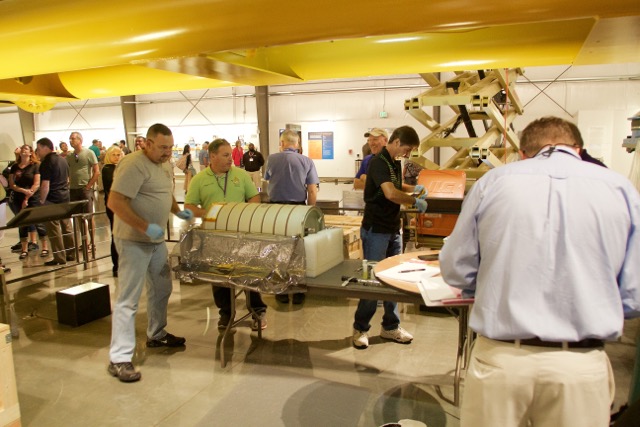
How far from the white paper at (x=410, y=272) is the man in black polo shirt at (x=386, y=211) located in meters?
0.80

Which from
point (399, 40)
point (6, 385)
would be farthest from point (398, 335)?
point (6, 385)

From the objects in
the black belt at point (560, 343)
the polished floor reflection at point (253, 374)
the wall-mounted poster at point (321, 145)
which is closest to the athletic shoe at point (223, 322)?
the polished floor reflection at point (253, 374)

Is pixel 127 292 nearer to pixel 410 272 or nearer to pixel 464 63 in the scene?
pixel 410 272

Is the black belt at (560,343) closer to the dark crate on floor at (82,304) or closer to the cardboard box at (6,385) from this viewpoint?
the cardboard box at (6,385)

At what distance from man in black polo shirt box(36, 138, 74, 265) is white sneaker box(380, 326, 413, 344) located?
4.37 m

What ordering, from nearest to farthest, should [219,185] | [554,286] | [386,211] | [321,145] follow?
[554,286] < [386,211] < [219,185] < [321,145]

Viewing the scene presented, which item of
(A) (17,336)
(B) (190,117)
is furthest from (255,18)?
(B) (190,117)

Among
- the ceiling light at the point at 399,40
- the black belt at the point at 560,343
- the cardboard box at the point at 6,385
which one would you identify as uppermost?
the ceiling light at the point at 399,40

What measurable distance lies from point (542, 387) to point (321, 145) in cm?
1129

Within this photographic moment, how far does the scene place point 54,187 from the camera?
6160 mm

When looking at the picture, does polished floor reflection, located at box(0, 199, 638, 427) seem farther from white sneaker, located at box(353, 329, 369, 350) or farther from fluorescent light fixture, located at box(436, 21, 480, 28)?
fluorescent light fixture, located at box(436, 21, 480, 28)

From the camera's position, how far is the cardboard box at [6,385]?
2189 millimetres

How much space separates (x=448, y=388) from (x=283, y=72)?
2172mm

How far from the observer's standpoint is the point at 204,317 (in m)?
4.22
